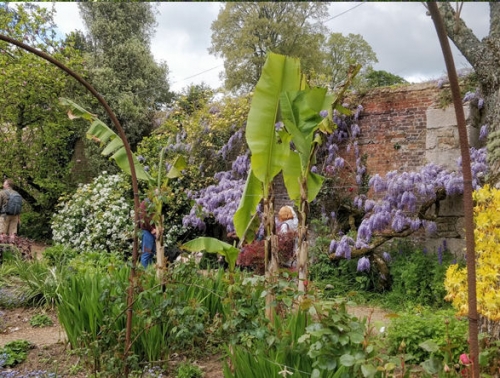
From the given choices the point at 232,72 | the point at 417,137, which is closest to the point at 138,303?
the point at 417,137

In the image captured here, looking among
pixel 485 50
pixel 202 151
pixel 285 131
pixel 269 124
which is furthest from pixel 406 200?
pixel 202 151

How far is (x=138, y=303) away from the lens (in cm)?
362

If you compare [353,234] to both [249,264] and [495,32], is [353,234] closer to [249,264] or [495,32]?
[249,264]

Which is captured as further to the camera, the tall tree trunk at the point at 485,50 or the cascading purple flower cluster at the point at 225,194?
the cascading purple flower cluster at the point at 225,194

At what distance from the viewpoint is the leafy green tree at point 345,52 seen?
2380cm

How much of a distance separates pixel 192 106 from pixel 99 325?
305 inches

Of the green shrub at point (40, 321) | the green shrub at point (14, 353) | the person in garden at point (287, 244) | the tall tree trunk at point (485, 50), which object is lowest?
the green shrub at point (14, 353)

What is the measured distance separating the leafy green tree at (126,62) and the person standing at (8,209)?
3363mm

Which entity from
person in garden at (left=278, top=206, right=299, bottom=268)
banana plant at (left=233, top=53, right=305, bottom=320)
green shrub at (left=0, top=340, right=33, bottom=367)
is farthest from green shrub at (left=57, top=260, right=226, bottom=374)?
person in garden at (left=278, top=206, right=299, bottom=268)

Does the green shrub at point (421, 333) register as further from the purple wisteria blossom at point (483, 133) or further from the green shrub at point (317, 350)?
the purple wisteria blossom at point (483, 133)

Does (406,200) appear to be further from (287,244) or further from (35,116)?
(35,116)

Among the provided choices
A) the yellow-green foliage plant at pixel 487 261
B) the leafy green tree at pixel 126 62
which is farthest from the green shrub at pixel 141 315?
the leafy green tree at pixel 126 62

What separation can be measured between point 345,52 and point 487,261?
23.8 meters

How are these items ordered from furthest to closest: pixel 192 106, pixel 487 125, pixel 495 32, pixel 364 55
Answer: pixel 364 55, pixel 192 106, pixel 487 125, pixel 495 32
